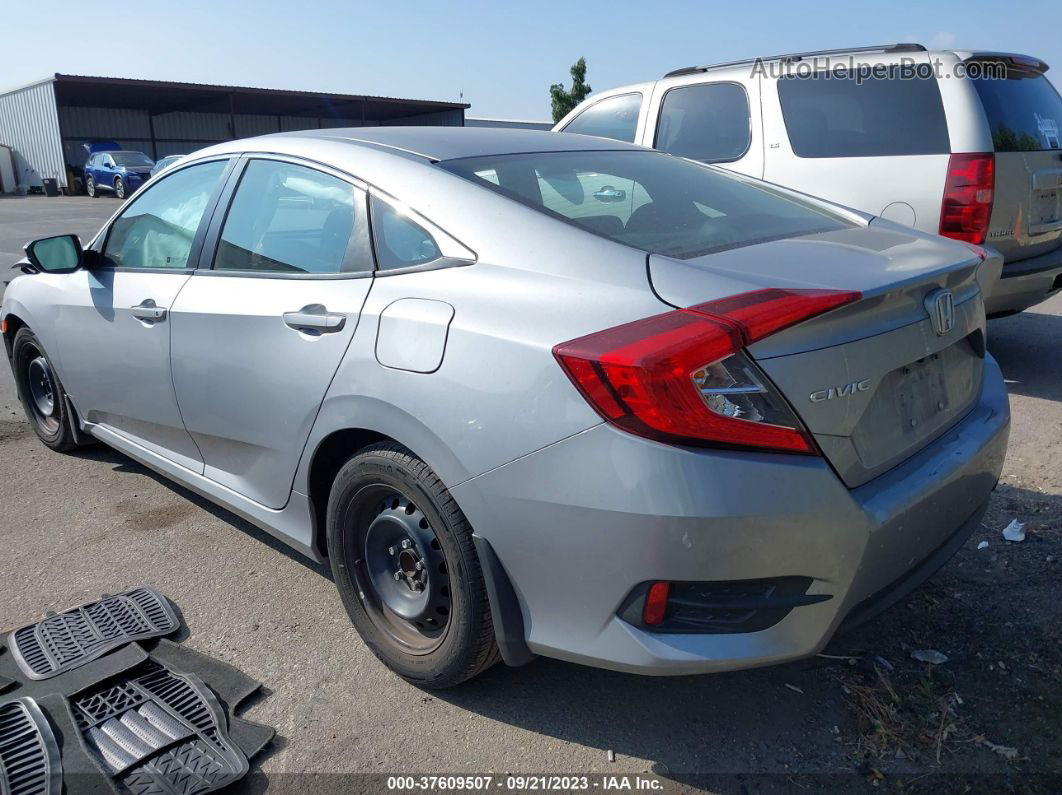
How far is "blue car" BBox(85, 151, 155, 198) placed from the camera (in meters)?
29.0

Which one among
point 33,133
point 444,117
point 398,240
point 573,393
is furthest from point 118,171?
point 573,393

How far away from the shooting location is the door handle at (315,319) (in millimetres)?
2521

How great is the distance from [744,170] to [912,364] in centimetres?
405

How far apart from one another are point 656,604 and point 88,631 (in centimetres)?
206

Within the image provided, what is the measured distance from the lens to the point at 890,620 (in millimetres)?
2873

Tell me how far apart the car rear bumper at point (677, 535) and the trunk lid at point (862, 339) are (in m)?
0.10

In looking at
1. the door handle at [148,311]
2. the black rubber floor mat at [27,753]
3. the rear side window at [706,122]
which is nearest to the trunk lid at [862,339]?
the black rubber floor mat at [27,753]

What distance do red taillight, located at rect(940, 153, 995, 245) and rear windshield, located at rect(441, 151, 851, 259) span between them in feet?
7.47

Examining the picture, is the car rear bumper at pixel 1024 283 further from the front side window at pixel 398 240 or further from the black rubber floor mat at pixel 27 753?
the black rubber floor mat at pixel 27 753

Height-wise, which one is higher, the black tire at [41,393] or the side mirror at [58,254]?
the side mirror at [58,254]

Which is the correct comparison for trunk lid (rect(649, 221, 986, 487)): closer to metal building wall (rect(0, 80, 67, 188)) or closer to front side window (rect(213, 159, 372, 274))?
front side window (rect(213, 159, 372, 274))

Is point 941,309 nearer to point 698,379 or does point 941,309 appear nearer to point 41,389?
point 698,379

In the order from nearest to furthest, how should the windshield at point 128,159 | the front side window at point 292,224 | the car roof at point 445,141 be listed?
the front side window at point 292,224 → the car roof at point 445,141 → the windshield at point 128,159
